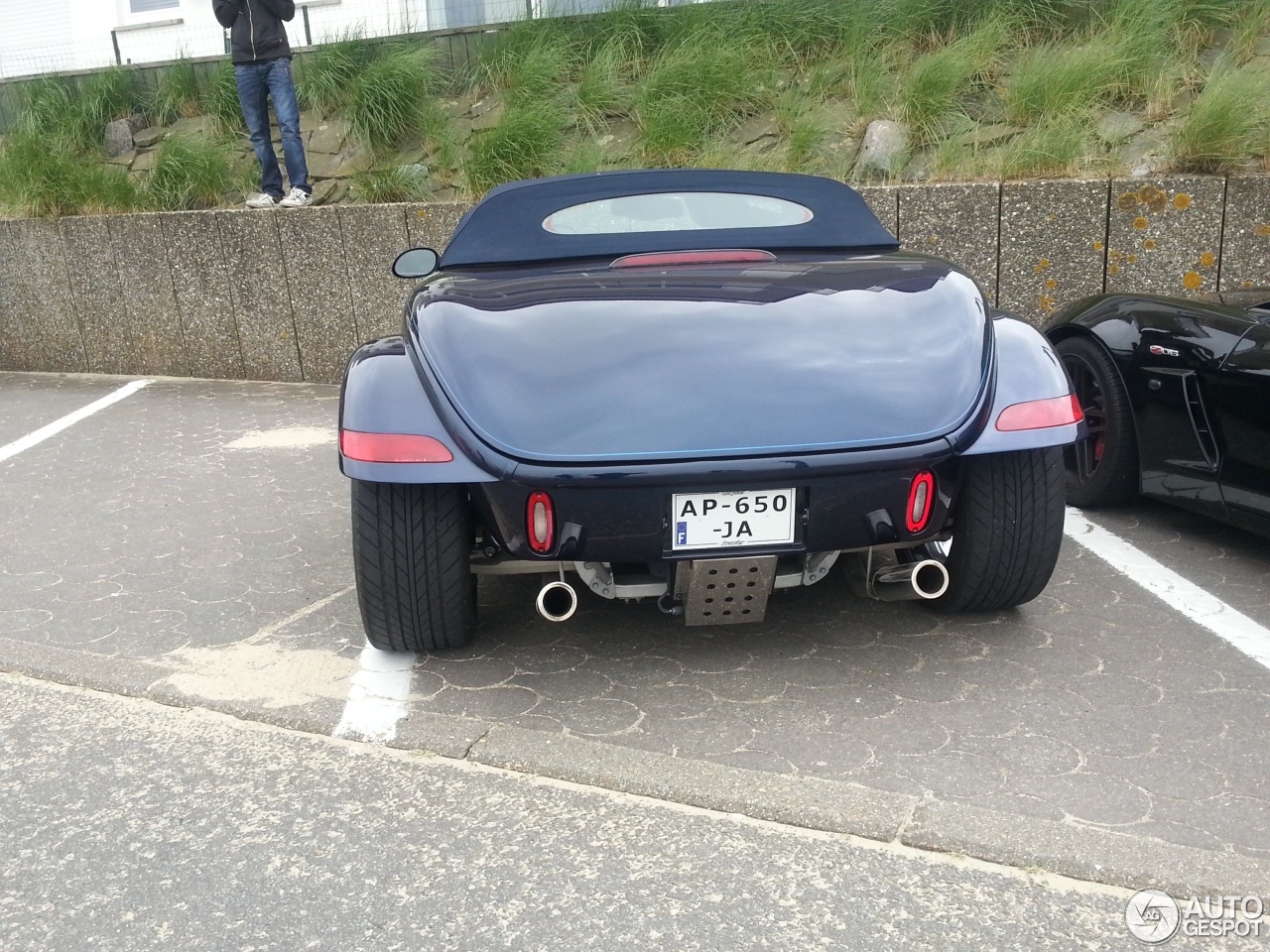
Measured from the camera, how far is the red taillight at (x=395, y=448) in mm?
2635

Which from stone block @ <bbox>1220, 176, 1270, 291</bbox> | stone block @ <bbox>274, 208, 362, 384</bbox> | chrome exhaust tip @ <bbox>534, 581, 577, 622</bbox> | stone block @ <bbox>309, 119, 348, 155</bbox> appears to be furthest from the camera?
stone block @ <bbox>309, 119, 348, 155</bbox>

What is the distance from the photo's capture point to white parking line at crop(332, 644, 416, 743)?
9.01ft

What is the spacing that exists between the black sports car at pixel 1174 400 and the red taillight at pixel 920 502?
1.33 metres

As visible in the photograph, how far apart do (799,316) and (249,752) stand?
169 cm

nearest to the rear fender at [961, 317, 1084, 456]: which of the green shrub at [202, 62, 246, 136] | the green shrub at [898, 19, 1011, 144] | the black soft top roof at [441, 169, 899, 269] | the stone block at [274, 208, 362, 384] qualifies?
the black soft top roof at [441, 169, 899, 269]

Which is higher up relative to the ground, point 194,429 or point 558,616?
point 558,616

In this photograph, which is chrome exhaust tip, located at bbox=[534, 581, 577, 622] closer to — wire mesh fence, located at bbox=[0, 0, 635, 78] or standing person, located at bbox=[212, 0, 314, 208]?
standing person, located at bbox=[212, 0, 314, 208]

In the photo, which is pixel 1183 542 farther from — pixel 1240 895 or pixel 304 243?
pixel 304 243

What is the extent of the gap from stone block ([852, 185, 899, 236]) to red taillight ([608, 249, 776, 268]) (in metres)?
2.94

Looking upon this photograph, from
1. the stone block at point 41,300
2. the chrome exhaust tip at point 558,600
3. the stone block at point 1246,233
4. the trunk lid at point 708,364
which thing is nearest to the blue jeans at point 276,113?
the stone block at point 41,300

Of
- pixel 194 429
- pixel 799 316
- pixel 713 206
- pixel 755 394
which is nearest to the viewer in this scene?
pixel 755 394

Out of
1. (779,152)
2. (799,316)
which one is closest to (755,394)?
(799,316)

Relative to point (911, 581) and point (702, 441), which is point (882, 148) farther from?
point (702, 441)

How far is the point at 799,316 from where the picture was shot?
9.30 ft
